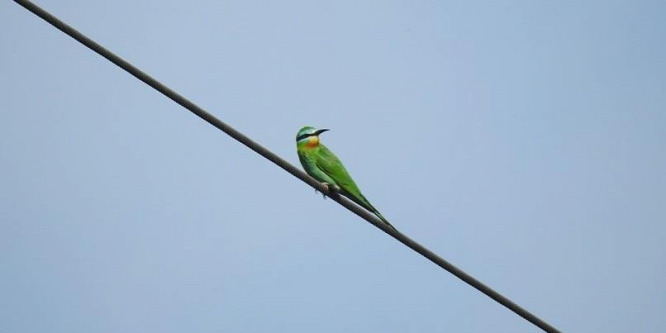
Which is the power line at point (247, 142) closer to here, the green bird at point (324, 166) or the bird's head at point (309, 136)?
the green bird at point (324, 166)

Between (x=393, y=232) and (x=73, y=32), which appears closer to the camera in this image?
(x=73, y=32)

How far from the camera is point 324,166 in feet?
25.3

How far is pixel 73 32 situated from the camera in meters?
3.40

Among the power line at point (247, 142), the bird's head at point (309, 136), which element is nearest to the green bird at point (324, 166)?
the bird's head at point (309, 136)

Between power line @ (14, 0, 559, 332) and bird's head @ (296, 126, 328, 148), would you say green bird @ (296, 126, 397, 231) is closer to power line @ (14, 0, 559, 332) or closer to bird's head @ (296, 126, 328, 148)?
bird's head @ (296, 126, 328, 148)

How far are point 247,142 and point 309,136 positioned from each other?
431 centimetres

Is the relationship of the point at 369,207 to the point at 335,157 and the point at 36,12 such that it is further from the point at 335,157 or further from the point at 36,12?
the point at 36,12

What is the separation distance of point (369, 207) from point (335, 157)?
42.9 inches

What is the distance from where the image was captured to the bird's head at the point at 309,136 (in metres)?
8.11

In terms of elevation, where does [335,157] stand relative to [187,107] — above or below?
above

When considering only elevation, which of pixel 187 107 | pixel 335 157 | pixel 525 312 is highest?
pixel 335 157

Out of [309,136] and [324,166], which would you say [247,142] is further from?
[309,136]

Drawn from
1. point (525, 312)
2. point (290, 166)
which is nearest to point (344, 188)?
point (290, 166)

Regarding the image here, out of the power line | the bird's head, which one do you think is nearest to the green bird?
the bird's head
